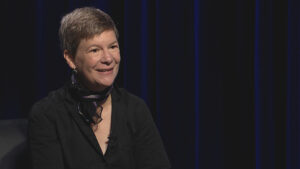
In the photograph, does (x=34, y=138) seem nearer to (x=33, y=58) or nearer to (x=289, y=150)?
(x=33, y=58)

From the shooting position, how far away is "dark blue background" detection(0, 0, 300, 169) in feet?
4.50

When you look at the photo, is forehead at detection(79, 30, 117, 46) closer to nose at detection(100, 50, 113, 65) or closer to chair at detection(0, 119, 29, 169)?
nose at detection(100, 50, 113, 65)

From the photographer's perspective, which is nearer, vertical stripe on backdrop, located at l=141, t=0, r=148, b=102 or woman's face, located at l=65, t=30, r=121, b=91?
woman's face, located at l=65, t=30, r=121, b=91

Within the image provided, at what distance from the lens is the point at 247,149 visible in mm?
1450

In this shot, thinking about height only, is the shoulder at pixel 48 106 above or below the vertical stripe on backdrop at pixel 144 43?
below

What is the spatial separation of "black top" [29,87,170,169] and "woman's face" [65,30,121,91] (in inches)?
4.3

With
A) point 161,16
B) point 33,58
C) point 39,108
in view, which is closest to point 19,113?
point 33,58

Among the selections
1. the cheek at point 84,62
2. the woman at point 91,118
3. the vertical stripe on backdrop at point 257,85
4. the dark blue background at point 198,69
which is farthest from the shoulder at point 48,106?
the vertical stripe on backdrop at point 257,85

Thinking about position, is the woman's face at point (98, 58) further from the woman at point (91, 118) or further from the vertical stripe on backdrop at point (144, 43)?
the vertical stripe on backdrop at point (144, 43)

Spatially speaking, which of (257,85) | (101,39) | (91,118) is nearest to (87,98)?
(91,118)

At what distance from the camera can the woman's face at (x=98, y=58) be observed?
1.13 meters

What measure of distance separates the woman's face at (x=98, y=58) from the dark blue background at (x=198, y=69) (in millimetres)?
421

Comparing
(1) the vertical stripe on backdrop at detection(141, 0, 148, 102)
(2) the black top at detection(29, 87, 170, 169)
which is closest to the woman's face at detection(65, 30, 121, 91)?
(2) the black top at detection(29, 87, 170, 169)

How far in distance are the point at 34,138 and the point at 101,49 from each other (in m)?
0.32
